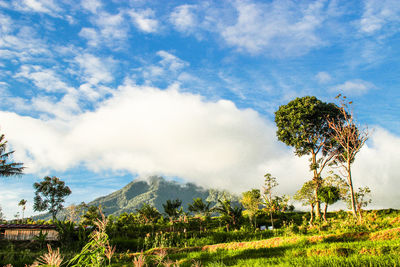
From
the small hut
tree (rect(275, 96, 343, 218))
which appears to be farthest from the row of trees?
the small hut

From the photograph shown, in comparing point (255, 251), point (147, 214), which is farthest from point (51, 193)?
point (255, 251)

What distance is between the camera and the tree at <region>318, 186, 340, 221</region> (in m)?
26.8

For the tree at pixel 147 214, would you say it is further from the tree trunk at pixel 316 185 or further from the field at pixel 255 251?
the tree trunk at pixel 316 185

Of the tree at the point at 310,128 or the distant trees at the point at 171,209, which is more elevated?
the tree at the point at 310,128

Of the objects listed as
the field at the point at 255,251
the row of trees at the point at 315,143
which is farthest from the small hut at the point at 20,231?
the row of trees at the point at 315,143

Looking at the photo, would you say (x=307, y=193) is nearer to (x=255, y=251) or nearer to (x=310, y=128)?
(x=310, y=128)

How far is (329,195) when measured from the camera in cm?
2667

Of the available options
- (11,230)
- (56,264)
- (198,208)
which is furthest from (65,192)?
(56,264)

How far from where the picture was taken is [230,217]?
78.1 ft

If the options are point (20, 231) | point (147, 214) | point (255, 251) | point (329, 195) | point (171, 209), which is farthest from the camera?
point (147, 214)

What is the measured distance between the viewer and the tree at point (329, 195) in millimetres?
26797

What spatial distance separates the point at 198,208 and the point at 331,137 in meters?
22.8

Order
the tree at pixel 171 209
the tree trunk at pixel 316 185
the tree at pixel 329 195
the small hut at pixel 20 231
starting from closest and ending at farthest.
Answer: the small hut at pixel 20 231
the tree at pixel 329 195
the tree trunk at pixel 316 185
the tree at pixel 171 209

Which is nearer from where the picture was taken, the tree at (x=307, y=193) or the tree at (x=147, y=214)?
the tree at (x=307, y=193)
